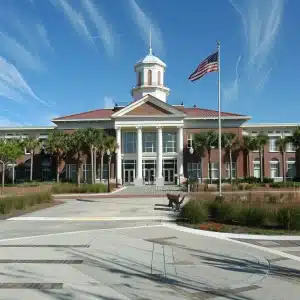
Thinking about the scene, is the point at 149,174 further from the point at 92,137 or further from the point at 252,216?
the point at 252,216

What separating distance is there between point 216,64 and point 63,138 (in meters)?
37.7

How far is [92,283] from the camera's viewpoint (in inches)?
276

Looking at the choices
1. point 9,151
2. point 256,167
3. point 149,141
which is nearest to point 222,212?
point 9,151

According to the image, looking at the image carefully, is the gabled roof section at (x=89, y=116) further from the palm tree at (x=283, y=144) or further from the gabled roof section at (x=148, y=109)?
the palm tree at (x=283, y=144)

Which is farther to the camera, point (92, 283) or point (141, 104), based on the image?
point (141, 104)

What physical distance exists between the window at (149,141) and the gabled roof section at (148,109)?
3.51 meters

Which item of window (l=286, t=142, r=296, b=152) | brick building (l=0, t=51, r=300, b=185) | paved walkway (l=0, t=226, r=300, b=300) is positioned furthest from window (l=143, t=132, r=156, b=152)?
paved walkway (l=0, t=226, r=300, b=300)

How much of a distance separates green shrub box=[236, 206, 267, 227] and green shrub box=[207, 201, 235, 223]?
1.34 feet

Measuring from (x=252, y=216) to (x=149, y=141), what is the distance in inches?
1864

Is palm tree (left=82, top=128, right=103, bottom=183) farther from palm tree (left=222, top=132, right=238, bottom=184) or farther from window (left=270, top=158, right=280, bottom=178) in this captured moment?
window (left=270, top=158, right=280, bottom=178)

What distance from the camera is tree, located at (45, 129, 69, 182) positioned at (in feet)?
193

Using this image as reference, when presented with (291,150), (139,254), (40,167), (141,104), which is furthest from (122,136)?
(139,254)

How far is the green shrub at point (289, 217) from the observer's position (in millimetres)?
13984

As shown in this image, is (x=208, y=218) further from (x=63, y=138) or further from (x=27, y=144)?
(x=27, y=144)
